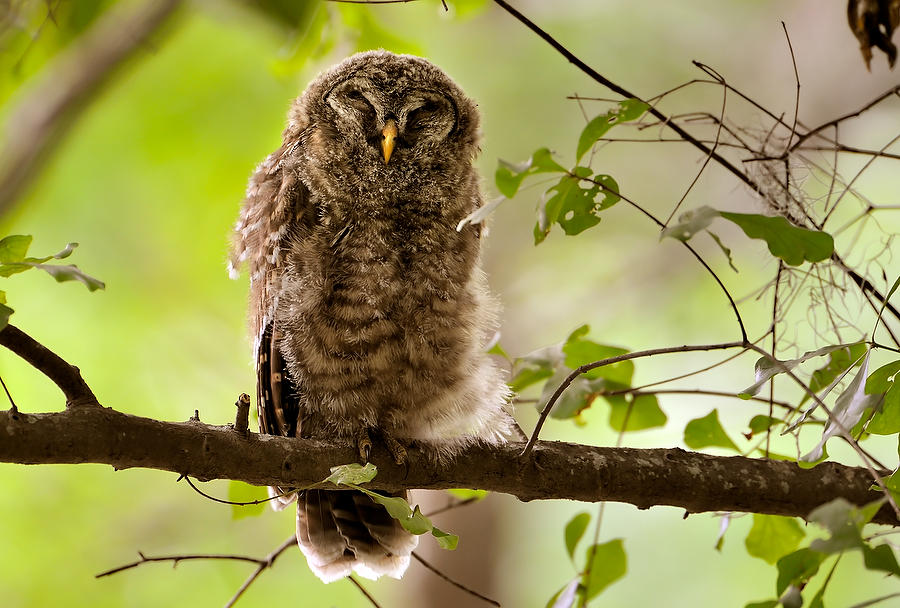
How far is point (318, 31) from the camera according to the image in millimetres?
2119

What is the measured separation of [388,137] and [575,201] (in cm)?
82

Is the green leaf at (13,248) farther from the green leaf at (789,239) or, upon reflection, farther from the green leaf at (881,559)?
the green leaf at (881,559)

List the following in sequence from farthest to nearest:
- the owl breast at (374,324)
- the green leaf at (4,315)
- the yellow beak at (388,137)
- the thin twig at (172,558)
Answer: the yellow beak at (388,137)
the owl breast at (374,324)
the thin twig at (172,558)
the green leaf at (4,315)

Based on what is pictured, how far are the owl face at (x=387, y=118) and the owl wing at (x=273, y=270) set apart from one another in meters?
0.11

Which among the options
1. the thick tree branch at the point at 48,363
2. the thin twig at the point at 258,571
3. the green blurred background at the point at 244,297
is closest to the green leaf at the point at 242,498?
the thin twig at the point at 258,571

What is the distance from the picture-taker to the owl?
1.74m

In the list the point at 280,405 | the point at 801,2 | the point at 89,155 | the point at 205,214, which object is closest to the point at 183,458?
the point at 280,405

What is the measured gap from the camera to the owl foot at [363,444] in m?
1.57

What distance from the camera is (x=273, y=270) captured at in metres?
1.83

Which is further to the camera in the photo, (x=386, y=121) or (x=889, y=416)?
(x=386, y=121)

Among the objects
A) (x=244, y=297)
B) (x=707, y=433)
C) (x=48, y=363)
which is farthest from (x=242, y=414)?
(x=244, y=297)

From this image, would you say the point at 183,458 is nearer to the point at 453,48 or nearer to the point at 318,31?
the point at 318,31

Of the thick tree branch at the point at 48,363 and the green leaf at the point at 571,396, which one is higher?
the green leaf at the point at 571,396

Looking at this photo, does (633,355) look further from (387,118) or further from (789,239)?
(387,118)
